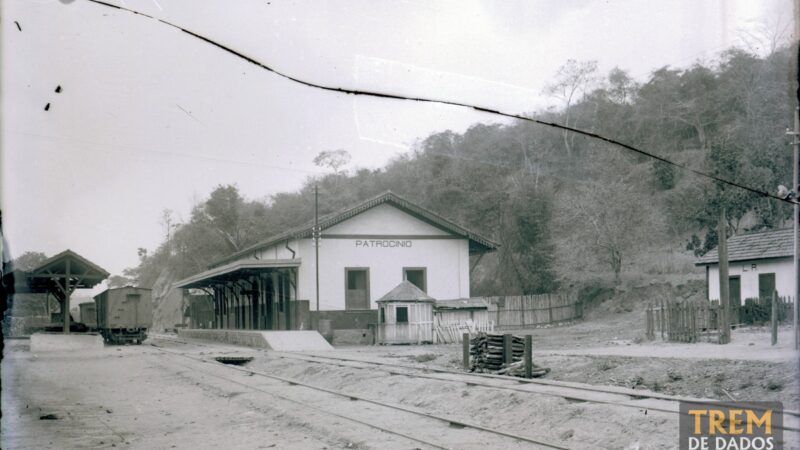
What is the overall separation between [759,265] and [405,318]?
14112mm

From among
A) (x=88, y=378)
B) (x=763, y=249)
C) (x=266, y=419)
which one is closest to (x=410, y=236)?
(x=763, y=249)

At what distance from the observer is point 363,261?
3534cm

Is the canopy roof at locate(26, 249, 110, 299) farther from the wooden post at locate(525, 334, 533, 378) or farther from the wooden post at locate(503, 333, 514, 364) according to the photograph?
the wooden post at locate(525, 334, 533, 378)

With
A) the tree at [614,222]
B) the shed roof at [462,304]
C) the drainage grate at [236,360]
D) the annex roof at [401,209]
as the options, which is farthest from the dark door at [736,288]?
the drainage grate at [236,360]

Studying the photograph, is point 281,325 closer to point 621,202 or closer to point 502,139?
point 621,202

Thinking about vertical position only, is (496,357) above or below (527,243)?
below

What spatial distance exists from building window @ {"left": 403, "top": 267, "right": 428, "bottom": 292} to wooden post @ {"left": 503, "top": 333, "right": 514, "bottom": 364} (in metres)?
19.3

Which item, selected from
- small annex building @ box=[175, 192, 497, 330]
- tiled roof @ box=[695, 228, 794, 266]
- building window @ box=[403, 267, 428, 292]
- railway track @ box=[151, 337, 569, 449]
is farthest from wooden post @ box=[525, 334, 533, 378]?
building window @ box=[403, 267, 428, 292]

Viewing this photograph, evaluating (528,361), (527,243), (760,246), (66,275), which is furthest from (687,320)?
(527,243)

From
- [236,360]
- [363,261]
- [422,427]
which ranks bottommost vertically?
[236,360]

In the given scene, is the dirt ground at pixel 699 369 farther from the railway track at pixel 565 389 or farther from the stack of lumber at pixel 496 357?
the railway track at pixel 565 389

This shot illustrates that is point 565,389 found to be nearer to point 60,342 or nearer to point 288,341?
point 288,341

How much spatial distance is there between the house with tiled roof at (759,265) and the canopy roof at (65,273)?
2625 cm

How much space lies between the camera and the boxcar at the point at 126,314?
38.3 m
